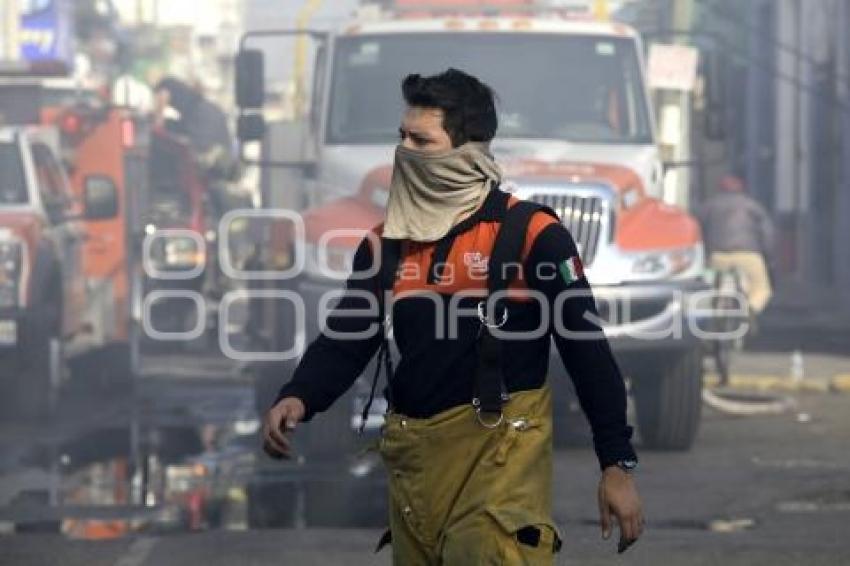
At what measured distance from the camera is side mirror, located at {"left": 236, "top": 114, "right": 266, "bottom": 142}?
14.8m

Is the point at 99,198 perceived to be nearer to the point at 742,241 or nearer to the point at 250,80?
the point at 250,80

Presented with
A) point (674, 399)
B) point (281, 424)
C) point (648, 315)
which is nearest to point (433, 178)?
point (281, 424)

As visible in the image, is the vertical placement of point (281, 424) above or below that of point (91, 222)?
above

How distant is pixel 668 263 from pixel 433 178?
310 inches

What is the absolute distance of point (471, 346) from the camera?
18.2 feet

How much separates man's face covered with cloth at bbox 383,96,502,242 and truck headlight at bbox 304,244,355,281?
7315 millimetres

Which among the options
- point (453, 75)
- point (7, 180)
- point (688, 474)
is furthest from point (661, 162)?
point (453, 75)

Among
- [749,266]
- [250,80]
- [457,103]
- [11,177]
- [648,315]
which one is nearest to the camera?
[457,103]

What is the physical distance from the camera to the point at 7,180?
16.1 m

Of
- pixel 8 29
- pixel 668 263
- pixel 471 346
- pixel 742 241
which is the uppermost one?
pixel 8 29

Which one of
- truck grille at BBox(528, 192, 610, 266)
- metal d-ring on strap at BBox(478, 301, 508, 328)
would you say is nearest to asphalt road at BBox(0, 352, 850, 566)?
truck grille at BBox(528, 192, 610, 266)

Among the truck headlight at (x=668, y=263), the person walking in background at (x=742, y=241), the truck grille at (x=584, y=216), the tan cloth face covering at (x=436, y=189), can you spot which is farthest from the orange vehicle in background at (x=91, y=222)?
the tan cloth face covering at (x=436, y=189)

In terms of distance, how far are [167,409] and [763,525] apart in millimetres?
7457

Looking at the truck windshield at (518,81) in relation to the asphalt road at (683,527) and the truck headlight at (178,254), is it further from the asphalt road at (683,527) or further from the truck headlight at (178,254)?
the truck headlight at (178,254)
